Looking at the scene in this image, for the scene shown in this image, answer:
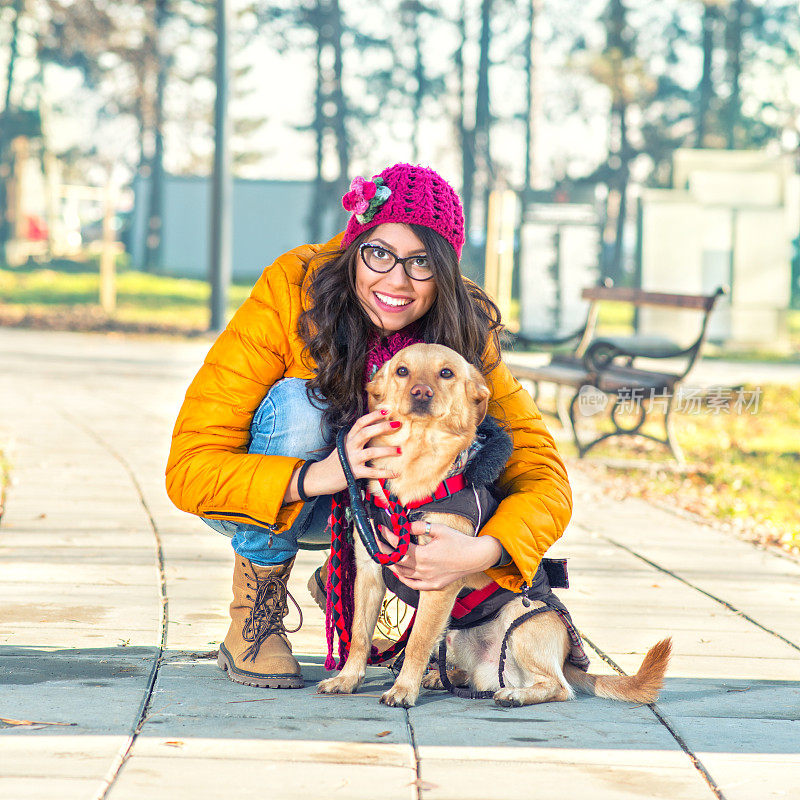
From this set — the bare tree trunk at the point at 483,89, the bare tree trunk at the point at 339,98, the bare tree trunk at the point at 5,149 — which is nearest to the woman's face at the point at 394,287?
the bare tree trunk at the point at 339,98

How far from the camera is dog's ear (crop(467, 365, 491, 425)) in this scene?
3209mm

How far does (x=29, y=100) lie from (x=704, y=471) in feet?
120

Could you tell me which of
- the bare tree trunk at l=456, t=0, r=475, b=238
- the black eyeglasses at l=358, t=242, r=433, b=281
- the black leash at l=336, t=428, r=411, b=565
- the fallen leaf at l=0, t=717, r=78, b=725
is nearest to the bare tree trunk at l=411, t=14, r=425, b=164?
the bare tree trunk at l=456, t=0, r=475, b=238

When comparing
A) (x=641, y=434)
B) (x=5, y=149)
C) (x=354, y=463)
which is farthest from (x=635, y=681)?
(x=5, y=149)

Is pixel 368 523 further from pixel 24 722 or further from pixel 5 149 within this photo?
pixel 5 149

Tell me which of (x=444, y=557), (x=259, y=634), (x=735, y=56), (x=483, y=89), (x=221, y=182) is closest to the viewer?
(x=444, y=557)

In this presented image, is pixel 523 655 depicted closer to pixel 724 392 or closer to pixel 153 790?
pixel 153 790

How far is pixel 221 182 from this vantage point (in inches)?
601

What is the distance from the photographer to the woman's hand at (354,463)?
10.4 ft

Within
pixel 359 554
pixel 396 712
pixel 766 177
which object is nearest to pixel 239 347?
pixel 359 554

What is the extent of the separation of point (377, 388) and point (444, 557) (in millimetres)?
565

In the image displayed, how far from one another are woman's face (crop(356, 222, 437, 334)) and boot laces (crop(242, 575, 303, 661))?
899 mm

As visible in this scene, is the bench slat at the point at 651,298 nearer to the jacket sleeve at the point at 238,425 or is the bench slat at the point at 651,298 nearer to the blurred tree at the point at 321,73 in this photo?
the jacket sleeve at the point at 238,425

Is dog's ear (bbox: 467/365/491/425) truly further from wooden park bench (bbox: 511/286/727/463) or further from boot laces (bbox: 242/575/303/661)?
wooden park bench (bbox: 511/286/727/463)
